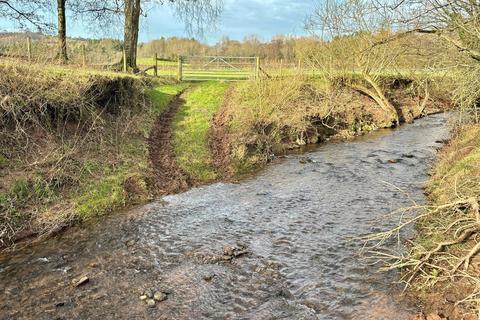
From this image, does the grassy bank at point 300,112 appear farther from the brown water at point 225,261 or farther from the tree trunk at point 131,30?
the tree trunk at point 131,30

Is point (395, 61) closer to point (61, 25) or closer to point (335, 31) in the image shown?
point (335, 31)

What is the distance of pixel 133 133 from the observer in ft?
50.8

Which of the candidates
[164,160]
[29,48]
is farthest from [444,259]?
[29,48]

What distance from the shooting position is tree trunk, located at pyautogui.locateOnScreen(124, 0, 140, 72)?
80.2ft

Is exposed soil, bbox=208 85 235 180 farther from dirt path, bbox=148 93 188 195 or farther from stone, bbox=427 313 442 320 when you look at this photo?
stone, bbox=427 313 442 320

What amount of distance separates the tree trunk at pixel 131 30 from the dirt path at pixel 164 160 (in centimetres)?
708

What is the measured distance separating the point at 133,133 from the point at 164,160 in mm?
2053

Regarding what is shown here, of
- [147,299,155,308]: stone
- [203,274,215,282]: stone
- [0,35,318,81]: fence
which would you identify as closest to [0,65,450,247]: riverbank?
[0,35,318,81]: fence

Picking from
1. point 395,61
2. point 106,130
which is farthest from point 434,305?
point 395,61

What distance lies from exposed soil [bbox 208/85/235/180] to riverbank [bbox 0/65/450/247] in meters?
0.04

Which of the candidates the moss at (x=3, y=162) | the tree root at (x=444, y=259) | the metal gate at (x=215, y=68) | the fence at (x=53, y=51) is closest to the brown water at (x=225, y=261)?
the tree root at (x=444, y=259)

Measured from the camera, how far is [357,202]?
1120 centimetres

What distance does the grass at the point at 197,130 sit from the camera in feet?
46.3

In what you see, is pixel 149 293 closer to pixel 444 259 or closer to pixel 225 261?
pixel 225 261
